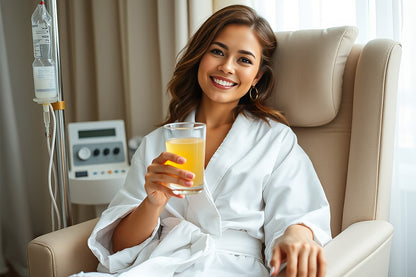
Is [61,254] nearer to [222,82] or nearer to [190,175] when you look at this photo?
[190,175]

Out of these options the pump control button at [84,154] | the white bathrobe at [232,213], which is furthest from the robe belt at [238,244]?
the pump control button at [84,154]

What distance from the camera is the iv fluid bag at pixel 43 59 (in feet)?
5.27

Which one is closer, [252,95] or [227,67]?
[227,67]

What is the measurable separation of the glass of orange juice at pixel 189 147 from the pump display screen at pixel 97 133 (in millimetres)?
1262

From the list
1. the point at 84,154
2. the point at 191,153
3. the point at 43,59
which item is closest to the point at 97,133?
the point at 84,154

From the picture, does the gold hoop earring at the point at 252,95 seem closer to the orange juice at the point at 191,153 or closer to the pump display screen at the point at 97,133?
the orange juice at the point at 191,153

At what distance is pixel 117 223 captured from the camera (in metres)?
1.41

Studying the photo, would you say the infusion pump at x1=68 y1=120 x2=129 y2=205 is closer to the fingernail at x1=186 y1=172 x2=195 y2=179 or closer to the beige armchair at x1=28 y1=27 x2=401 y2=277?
the beige armchair at x1=28 y1=27 x2=401 y2=277

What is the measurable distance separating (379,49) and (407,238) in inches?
29.9

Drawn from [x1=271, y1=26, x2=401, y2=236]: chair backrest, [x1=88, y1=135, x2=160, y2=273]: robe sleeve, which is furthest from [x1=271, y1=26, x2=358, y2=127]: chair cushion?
[x1=88, y1=135, x2=160, y2=273]: robe sleeve

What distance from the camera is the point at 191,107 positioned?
1.64m

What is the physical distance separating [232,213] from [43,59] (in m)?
0.89

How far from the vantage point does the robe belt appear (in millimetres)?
1321

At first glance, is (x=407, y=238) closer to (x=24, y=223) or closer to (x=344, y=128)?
(x=344, y=128)
